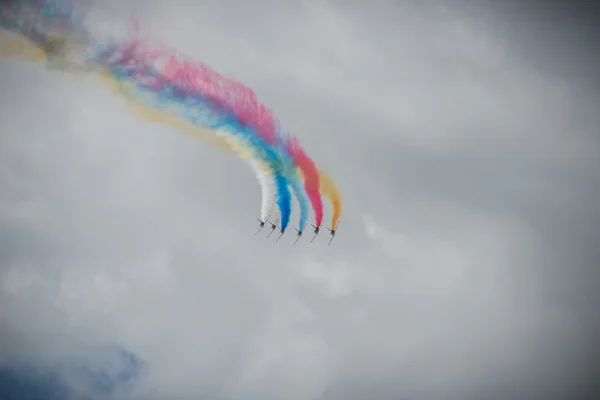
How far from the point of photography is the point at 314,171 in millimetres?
35938

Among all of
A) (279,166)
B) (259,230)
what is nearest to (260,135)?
(279,166)

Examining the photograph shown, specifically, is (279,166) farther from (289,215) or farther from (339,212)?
(339,212)

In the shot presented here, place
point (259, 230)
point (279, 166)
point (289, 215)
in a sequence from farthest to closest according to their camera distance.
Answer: point (259, 230) → point (289, 215) → point (279, 166)

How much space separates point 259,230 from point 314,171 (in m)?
7.89

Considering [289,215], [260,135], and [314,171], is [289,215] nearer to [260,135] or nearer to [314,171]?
[314,171]

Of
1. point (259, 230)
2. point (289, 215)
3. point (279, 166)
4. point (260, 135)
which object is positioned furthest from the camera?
point (259, 230)

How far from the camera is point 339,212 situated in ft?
130

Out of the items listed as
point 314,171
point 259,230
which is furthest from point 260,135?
point 259,230

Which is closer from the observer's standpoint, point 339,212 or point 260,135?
point 260,135

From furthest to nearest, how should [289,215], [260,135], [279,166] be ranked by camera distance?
[289,215] → [279,166] → [260,135]

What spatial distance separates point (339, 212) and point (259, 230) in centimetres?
686

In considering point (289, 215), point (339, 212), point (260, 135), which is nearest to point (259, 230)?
point (289, 215)

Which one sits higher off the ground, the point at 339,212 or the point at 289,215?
the point at 339,212

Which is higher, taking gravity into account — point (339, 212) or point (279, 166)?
point (339, 212)
